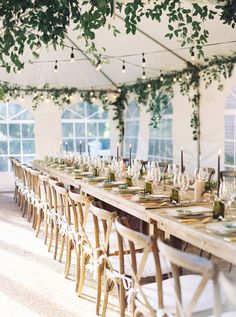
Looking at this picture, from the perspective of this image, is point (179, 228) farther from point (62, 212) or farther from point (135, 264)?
A: point (62, 212)

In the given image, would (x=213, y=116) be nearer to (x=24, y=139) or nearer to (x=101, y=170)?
(x=101, y=170)

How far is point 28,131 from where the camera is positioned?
10.4 metres

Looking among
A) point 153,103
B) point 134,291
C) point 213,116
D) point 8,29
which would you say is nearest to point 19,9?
point 8,29

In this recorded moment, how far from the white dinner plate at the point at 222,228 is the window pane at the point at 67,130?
27.1ft

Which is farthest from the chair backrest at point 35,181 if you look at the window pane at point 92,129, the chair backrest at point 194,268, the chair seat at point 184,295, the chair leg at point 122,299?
the window pane at point 92,129

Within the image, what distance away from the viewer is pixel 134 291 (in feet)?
8.25

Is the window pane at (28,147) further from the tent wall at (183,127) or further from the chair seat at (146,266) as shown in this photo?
the chair seat at (146,266)

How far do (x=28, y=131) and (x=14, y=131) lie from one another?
0.35 m

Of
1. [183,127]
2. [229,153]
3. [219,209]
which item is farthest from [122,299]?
[183,127]

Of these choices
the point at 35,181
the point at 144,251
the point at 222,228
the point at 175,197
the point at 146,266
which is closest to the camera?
the point at 144,251

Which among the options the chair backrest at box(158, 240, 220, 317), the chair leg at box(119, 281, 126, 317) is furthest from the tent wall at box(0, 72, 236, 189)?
the chair backrest at box(158, 240, 220, 317)

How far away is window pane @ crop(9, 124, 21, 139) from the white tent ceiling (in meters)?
1.10

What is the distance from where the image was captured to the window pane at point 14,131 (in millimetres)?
10344

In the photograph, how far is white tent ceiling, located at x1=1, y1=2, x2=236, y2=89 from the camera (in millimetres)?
6758
